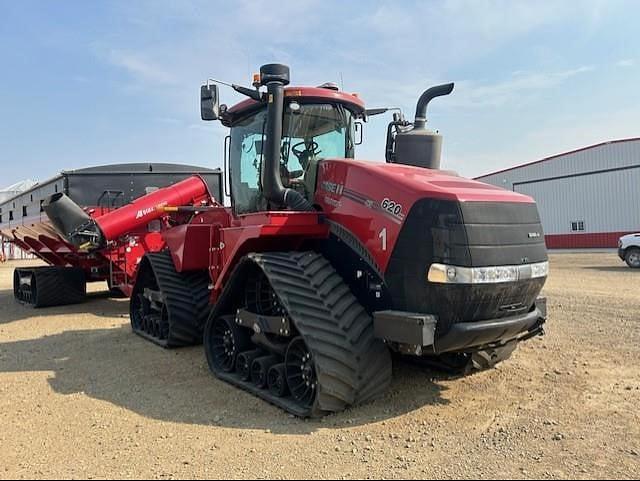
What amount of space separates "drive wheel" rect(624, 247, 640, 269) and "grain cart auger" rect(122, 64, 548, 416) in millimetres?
15301

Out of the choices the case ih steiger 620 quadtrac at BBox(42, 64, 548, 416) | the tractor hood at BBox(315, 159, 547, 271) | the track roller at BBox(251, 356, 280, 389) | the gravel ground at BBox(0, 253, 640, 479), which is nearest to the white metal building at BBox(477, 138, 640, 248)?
the gravel ground at BBox(0, 253, 640, 479)

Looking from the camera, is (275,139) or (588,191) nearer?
(275,139)

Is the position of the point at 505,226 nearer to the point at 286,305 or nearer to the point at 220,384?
the point at 286,305

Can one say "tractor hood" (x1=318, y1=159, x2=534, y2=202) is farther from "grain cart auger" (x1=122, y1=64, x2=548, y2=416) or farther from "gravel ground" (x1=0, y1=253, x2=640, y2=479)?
"gravel ground" (x1=0, y1=253, x2=640, y2=479)

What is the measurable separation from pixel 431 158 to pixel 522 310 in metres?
2.13

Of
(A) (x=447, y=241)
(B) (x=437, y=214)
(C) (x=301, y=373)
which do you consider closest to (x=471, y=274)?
(A) (x=447, y=241)

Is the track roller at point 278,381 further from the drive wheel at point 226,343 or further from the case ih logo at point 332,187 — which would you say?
the case ih logo at point 332,187

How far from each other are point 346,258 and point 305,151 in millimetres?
1288

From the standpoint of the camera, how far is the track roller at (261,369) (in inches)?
209

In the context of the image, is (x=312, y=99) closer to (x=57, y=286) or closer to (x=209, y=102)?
(x=209, y=102)

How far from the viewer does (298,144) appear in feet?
18.4

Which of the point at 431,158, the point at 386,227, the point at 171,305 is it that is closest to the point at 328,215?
the point at 386,227

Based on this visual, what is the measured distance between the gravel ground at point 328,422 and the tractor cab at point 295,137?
6.91 feet

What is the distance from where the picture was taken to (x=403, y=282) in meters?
4.43
